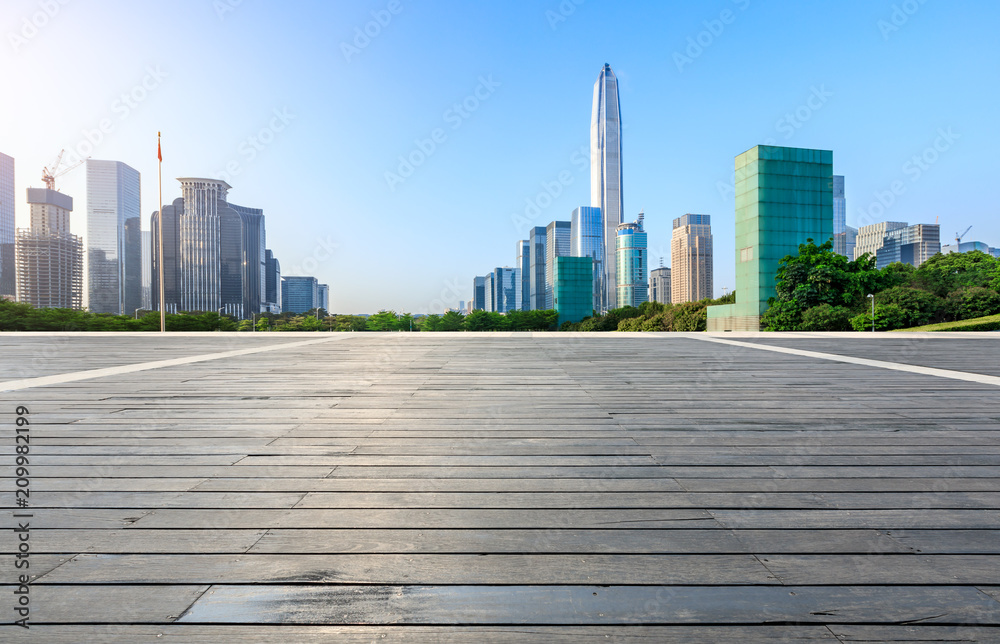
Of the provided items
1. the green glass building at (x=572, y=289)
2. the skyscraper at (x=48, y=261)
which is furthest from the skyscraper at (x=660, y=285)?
the skyscraper at (x=48, y=261)

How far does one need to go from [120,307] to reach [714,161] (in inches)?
2200

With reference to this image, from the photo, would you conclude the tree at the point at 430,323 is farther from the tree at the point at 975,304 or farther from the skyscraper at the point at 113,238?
the tree at the point at 975,304

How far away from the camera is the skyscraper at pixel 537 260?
169250 millimetres

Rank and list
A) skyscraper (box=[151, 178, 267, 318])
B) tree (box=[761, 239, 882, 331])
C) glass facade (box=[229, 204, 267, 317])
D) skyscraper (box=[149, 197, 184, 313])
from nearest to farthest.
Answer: tree (box=[761, 239, 882, 331]) → skyscraper (box=[149, 197, 184, 313]) → skyscraper (box=[151, 178, 267, 318]) → glass facade (box=[229, 204, 267, 317])

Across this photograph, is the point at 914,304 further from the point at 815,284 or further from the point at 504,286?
the point at 504,286

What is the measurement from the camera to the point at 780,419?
10.9 feet

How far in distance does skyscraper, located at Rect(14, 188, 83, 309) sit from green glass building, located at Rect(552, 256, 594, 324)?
53437 millimetres

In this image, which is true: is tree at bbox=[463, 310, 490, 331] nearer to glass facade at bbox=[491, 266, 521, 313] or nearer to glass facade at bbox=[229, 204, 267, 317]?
glass facade at bbox=[229, 204, 267, 317]

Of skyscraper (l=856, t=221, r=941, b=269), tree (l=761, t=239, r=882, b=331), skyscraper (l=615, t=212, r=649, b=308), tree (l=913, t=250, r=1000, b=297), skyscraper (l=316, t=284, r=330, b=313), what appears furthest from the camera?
skyscraper (l=615, t=212, r=649, b=308)

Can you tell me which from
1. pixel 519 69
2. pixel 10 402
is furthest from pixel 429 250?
pixel 10 402

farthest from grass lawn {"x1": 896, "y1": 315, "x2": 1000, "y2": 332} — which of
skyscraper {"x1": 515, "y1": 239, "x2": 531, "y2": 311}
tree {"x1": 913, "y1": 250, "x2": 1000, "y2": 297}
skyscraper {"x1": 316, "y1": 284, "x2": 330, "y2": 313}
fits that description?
skyscraper {"x1": 515, "y1": 239, "x2": 531, "y2": 311}

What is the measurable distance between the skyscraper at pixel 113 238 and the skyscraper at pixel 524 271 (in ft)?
405

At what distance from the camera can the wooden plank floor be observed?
118cm

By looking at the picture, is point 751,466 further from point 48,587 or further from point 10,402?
point 10,402
